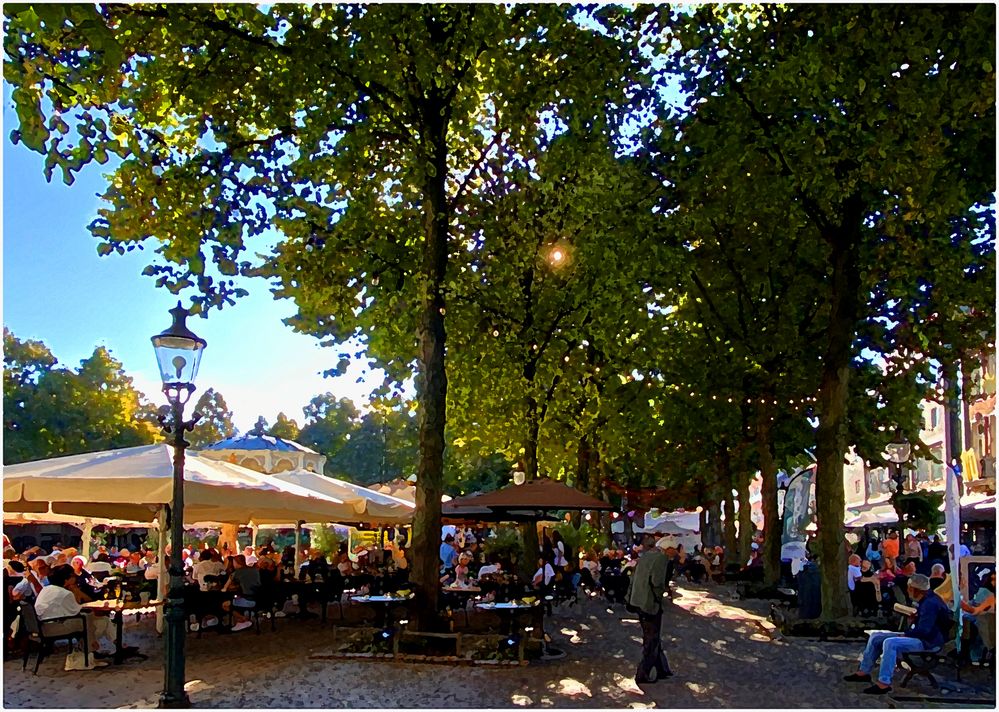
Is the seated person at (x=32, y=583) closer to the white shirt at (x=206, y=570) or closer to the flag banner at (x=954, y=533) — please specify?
the white shirt at (x=206, y=570)

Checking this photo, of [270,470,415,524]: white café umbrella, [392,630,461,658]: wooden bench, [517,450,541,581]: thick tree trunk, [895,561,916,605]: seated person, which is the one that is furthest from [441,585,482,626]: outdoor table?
[895,561,916,605]: seated person

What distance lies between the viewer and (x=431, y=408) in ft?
46.1

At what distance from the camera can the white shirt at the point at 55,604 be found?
1198 cm

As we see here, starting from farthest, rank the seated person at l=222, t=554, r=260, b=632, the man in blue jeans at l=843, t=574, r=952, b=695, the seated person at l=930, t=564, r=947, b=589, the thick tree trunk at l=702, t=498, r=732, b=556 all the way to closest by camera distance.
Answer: the thick tree trunk at l=702, t=498, r=732, b=556
the seated person at l=222, t=554, r=260, b=632
the seated person at l=930, t=564, r=947, b=589
the man in blue jeans at l=843, t=574, r=952, b=695

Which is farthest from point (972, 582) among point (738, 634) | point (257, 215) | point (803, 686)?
point (257, 215)

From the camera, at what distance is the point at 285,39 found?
44.3 ft

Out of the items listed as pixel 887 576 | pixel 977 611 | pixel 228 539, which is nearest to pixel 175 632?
pixel 977 611

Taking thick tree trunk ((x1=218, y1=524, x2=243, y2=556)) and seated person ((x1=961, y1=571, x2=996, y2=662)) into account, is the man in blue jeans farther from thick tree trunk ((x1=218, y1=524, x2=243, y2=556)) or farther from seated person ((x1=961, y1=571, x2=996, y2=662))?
thick tree trunk ((x1=218, y1=524, x2=243, y2=556))

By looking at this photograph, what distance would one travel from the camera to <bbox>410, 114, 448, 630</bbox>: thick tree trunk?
44.9 ft

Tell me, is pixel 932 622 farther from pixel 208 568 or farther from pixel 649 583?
pixel 208 568

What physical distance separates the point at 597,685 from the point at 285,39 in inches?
358

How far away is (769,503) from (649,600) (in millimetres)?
15955

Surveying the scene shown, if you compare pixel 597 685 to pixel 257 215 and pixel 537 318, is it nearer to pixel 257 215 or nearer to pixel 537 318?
pixel 257 215

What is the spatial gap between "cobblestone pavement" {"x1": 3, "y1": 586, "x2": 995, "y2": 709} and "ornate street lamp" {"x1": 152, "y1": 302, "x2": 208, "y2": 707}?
778 millimetres
